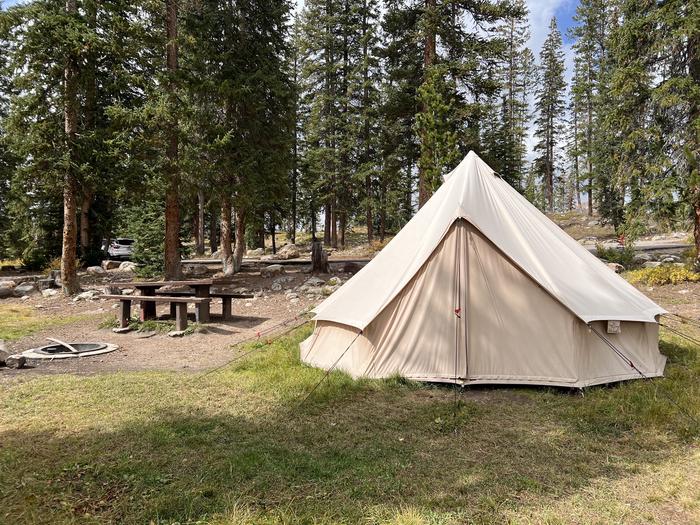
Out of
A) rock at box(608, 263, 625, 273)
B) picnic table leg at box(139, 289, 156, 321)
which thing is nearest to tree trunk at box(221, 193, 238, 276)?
picnic table leg at box(139, 289, 156, 321)

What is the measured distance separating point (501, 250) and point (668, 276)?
10.8 meters

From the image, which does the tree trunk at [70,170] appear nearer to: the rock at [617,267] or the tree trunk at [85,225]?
the tree trunk at [85,225]

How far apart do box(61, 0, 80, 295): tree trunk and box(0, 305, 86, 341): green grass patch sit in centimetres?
187

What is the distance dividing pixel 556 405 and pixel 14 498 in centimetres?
570

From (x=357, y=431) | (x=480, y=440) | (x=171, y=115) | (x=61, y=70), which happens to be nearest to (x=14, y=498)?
(x=357, y=431)

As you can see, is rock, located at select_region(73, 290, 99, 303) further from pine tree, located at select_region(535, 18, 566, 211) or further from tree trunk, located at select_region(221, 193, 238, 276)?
pine tree, located at select_region(535, 18, 566, 211)

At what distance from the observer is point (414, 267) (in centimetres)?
669

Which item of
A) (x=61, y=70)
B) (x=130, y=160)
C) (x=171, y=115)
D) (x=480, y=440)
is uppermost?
(x=61, y=70)

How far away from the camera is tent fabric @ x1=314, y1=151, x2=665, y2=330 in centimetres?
639

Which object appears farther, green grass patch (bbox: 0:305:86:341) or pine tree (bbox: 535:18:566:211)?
pine tree (bbox: 535:18:566:211)

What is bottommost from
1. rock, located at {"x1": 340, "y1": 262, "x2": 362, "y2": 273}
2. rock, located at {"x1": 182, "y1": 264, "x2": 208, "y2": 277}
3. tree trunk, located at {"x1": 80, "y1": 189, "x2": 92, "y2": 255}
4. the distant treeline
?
rock, located at {"x1": 182, "y1": 264, "x2": 208, "y2": 277}

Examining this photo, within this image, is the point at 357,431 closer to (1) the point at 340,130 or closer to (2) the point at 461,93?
(2) the point at 461,93

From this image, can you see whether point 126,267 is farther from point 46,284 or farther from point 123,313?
point 123,313

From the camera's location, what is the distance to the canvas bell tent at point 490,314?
618 centimetres
